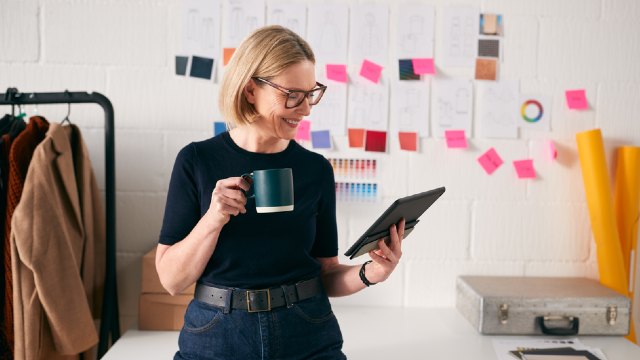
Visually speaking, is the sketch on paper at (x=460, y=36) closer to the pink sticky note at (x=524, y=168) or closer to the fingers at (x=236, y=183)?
the pink sticky note at (x=524, y=168)

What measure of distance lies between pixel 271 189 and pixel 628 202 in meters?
1.62

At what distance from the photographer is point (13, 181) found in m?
1.70

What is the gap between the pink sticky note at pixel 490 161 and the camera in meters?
2.17

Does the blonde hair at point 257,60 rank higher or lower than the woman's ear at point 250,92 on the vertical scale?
higher

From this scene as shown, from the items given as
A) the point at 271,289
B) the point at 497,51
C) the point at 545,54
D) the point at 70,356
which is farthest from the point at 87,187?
the point at 545,54

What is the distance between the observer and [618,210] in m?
2.17

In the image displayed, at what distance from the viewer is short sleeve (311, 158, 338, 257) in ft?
4.84

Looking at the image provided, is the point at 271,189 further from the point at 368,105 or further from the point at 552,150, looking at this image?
the point at 552,150

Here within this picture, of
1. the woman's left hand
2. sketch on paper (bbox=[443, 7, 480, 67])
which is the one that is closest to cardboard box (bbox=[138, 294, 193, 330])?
the woman's left hand

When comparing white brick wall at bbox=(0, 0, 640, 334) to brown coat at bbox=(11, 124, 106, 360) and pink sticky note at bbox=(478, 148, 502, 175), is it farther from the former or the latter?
brown coat at bbox=(11, 124, 106, 360)

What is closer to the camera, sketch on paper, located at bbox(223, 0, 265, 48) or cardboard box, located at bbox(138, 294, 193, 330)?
cardboard box, located at bbox(138, 294, 193, 330)

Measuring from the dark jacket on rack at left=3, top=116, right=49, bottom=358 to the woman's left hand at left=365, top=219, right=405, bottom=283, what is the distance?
1.11m

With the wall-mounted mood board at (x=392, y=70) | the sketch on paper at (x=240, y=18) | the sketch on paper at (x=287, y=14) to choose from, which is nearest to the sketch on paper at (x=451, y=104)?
the wall-mounted mood board at (x=392, y=70)

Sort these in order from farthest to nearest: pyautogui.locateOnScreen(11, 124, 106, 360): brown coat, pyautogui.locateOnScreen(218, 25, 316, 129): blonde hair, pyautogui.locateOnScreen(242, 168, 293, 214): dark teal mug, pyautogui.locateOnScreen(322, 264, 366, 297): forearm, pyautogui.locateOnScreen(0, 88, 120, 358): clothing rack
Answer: pyautogui.locateOnScreen(0, 88, 120, 358): clothing rack → pyautogui.locateOnScreen(11, 124, 106, 360): brown coat → pyautogui.locateOnScreen(322, 264, 366, 297): forearm → pyautogui.locateOnScreen(218, 25, 316, 129): blonde hair → pyautogui.locateOnScreen(242, 168, 293, 214): dark teal mug
